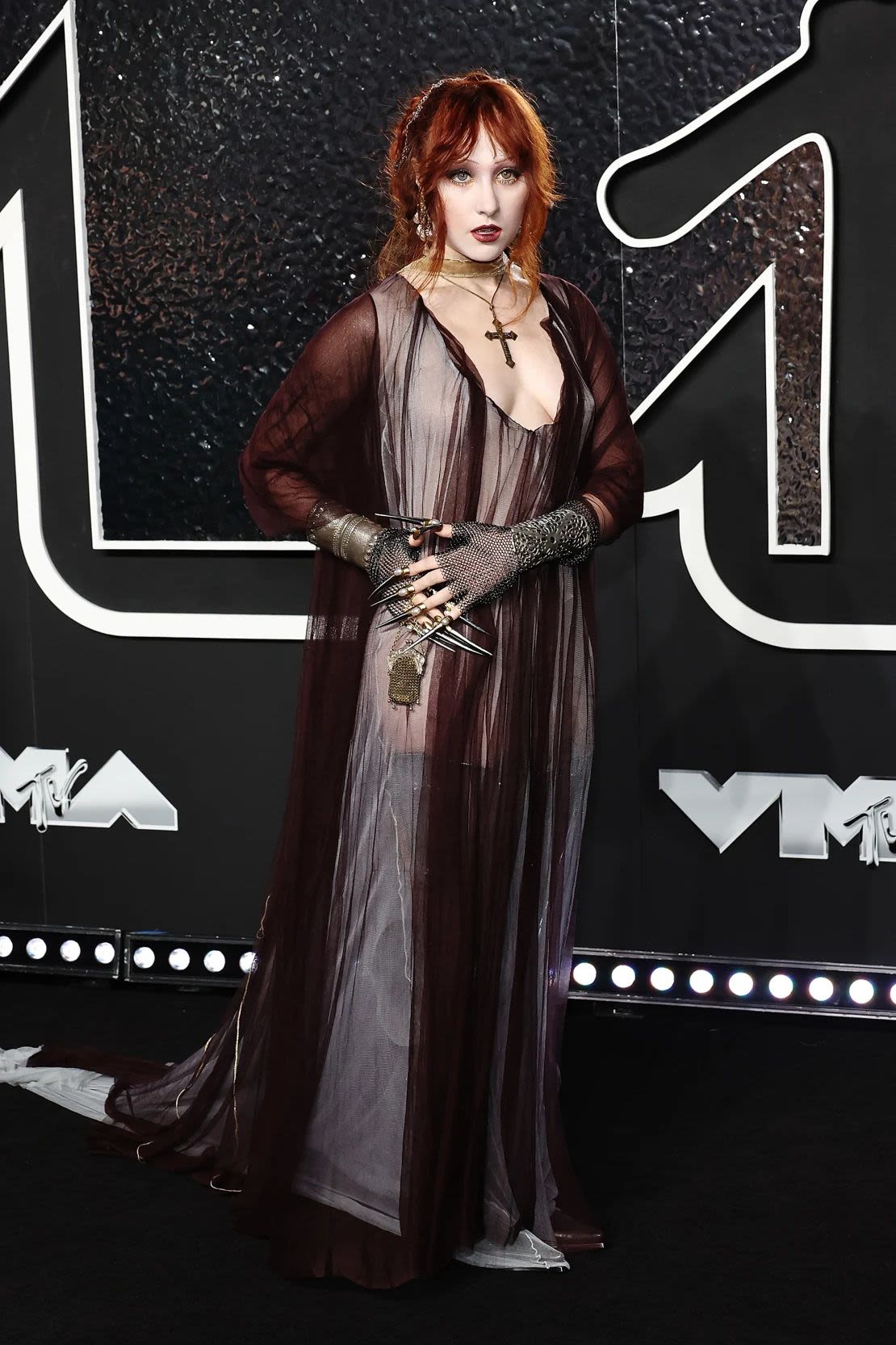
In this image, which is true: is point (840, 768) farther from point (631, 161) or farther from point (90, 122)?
point (90, 122)

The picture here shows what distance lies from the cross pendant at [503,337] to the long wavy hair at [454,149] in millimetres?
54

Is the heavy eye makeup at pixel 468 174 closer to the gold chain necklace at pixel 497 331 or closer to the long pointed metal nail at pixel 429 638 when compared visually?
the gold chain necklace at pixel 497 331

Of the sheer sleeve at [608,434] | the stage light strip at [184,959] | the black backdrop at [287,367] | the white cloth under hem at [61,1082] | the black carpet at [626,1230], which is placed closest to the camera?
the black carpet at [626,1230]

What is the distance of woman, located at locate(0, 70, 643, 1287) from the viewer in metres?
2.23

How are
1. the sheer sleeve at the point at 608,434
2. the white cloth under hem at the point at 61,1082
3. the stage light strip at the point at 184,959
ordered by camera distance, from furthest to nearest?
the stage light strip at the point at 184,959, the white cloth under hem at the point at 61,1082, the sheer sleeve at the point at 608,434

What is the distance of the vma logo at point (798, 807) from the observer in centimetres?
325

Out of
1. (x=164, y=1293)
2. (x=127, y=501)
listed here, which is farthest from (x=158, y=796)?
(x=164, y=1293)

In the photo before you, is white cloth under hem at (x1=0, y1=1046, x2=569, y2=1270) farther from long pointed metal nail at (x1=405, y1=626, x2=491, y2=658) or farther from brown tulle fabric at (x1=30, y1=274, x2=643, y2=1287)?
long pointed metal nail at (x1=405, y1=626, x2=491, y2=658)

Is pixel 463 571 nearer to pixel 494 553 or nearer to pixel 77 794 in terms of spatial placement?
pixel 494 553

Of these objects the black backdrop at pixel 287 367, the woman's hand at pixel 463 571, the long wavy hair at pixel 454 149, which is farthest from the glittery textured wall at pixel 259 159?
the woman's hand at pixel 463 571

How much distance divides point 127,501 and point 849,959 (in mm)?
1914

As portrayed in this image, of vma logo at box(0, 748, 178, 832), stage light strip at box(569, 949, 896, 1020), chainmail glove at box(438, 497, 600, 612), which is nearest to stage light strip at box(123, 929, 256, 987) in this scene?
vma logo at box(0, 748, 178, 832)

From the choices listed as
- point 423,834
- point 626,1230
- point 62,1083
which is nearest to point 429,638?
point 423,834

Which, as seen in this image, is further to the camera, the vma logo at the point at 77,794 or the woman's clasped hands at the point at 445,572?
the vma logo at the point at 77,794
